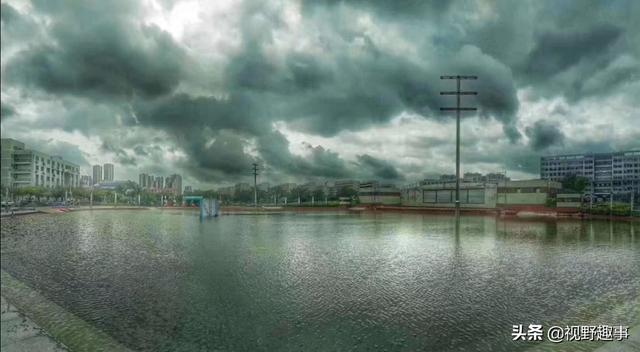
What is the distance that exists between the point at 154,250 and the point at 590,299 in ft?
49.3

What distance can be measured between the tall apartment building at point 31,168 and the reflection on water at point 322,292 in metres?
0.81

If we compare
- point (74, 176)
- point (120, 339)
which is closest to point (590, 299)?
point (120, 339)

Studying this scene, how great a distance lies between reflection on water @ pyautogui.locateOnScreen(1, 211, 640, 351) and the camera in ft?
18.8

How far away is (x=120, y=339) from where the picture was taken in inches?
226

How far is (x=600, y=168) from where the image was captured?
144m

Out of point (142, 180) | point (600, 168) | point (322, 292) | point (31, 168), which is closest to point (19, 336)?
point (31, 168)

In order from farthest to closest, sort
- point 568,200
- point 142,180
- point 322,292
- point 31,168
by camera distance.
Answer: point 142,180 → point 568,200 → point 322,292 → point 31,168

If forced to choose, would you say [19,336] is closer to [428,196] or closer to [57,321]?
[57,321]

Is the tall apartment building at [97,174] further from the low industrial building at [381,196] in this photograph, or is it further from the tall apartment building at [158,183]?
the low industrial building at [381,196]

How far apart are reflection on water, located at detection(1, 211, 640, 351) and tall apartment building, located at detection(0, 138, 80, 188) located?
0.81 meters

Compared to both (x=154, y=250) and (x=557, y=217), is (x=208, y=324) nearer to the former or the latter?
(x=154, y=250)

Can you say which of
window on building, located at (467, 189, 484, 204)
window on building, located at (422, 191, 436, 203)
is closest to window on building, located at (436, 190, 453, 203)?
window on building, located at (422, 191, 436, 203)

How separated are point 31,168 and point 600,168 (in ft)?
609

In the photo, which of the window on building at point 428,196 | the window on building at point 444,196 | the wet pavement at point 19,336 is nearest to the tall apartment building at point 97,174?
the wet pavement at point 19,336
